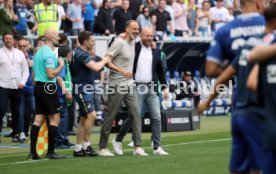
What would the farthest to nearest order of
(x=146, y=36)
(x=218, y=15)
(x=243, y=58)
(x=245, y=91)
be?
(x=218, y=15)
(x=146, y=36)
(x=243, y=58)
(x=245, y=91)

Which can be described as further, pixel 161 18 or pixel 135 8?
pixel 161 18

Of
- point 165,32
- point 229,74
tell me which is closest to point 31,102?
point 165,32

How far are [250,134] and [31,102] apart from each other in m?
11.8

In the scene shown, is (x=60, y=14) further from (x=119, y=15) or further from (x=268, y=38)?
(x=268, y=38)

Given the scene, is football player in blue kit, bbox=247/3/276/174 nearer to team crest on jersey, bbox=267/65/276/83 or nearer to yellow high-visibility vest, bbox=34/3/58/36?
team crest on jersey, bbox=267/65/276/83

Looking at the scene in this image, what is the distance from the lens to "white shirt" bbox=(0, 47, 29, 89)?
17531mm

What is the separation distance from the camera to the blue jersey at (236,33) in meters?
7.92

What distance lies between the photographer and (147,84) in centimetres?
1483

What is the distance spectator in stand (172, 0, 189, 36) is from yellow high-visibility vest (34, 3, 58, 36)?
22.4ft

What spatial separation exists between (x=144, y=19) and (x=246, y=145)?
59.6 ft

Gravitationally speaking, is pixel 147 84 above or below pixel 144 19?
below

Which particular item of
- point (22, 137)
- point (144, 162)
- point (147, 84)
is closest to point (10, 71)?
point (22, 137)

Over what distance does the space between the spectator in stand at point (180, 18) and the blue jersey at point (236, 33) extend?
20089 millimetres

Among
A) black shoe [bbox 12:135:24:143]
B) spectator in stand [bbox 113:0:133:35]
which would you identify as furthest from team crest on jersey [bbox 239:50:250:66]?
spectator in stand [bbox 113:0:133:35]
